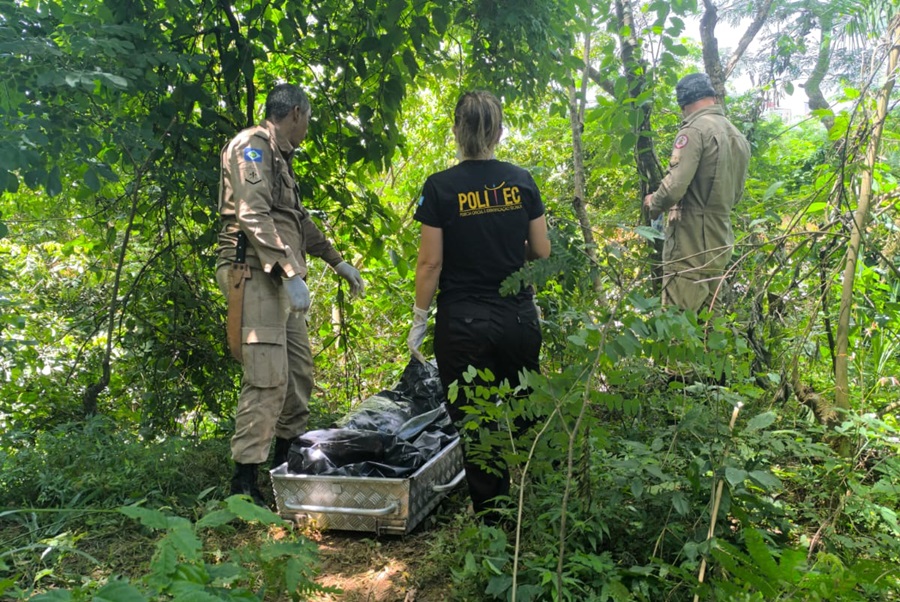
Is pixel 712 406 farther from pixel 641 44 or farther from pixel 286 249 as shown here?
pixel 641 44

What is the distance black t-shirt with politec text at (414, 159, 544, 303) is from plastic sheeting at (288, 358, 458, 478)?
0.86m

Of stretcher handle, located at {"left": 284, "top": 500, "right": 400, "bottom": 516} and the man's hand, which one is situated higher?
the man's hand

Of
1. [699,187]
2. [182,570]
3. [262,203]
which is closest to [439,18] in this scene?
[262,203]

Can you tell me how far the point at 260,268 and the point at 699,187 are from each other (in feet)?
8.72

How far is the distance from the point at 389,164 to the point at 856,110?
2.61 metres

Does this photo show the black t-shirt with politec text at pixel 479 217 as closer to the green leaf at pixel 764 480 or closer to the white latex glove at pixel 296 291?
the white latex glove at pixel 296 291

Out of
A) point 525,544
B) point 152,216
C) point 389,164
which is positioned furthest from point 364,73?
point 525,544

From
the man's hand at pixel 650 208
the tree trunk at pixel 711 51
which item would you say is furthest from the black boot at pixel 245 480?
the tree trunk at pixel 711 51

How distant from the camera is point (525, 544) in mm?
2352

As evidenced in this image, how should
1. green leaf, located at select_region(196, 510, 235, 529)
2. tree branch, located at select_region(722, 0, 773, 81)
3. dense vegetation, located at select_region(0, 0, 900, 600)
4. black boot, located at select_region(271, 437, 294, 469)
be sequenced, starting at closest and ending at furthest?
green leaf, located at select_region(196, 510, 235, 529), dense vegetation, located at select_region(0, 0, 900, 600), black boot, located at select_region(271, 437, 294, 469), tree branch, located at select_region(722, 0, 773, 81)

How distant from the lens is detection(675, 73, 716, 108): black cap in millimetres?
4230

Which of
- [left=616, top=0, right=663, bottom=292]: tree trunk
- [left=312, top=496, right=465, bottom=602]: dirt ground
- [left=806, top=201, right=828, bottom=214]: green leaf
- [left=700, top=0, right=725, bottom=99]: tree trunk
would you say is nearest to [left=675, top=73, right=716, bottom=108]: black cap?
[left=616, top=0, right=663, bottom=292]: tree trunk

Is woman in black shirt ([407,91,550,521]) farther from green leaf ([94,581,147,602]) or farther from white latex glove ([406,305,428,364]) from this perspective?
green leaf ([94,581,147,602])

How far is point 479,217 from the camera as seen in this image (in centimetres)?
278
